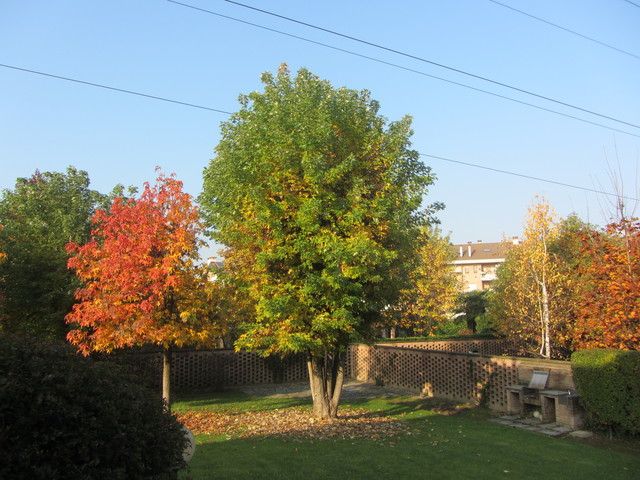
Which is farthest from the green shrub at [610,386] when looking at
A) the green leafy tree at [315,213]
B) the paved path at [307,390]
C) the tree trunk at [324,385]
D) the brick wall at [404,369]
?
the paved path at [307,390]

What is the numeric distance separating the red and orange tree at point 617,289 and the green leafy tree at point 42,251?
13.7 m

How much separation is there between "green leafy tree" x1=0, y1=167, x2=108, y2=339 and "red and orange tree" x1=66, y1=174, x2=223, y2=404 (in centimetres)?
226

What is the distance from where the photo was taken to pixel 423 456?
7664 millimetres

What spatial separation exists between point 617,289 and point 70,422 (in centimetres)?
1150

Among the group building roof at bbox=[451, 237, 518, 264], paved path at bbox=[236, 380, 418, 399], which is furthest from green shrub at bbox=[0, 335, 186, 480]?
building roof at bbox=[451, 237, 518, 264]

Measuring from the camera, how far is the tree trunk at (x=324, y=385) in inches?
429

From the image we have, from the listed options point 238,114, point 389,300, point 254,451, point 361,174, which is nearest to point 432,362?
point 389,300

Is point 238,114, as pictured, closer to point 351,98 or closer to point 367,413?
point 351,98

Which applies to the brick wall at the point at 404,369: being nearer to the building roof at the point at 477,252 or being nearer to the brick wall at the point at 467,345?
the brick wall at the point at 467,345

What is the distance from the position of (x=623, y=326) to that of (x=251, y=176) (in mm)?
9514

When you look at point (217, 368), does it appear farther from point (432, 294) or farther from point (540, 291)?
point (432, 294)

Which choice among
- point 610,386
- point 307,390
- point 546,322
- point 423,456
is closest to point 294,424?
point 423,456

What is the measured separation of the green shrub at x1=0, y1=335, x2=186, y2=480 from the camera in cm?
320

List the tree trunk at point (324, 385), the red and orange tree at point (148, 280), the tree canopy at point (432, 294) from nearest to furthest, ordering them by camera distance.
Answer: the red and orange tree at point (148, 280) < the tree trunk at point (324, 385) < the tree canopy at point (432, 294)
